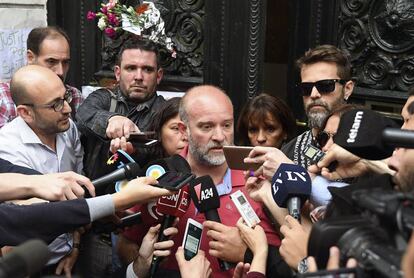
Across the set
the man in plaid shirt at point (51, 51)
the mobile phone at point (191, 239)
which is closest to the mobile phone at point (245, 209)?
the mobile phone at point (191, 239)

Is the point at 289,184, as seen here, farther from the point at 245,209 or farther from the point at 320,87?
the point at 320,87

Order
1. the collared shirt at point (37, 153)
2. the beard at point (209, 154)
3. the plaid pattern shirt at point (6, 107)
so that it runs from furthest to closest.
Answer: the plaid pattern shirt at point (6, 107) → the collared shirt at point (37, 153) → the beard at point (209, 154)

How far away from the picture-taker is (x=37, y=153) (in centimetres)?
351

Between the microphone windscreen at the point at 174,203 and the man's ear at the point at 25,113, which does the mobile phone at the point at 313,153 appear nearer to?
the microphone windscreen at the point at 174,203

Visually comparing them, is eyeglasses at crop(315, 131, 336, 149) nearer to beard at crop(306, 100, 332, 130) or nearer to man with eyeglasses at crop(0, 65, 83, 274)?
beard at crop(306, 100, 332, 130)

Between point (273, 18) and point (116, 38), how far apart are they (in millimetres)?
1562

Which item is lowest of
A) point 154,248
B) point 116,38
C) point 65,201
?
point 154,248

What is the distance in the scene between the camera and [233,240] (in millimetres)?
2693

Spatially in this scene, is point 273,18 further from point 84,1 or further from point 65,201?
point 65,201

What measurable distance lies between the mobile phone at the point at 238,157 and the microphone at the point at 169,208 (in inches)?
9.5

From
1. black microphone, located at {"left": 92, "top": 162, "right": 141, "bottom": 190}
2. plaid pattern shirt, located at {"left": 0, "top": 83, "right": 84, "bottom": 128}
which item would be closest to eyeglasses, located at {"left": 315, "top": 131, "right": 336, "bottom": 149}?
black microphone, located at {"left": 92, "top": 162, "right": 141, "bottom": 190}

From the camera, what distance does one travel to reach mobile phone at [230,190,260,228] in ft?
8.93

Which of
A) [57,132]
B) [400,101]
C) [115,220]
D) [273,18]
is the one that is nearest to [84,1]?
[273,18]

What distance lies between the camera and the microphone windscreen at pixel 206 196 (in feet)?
8.95
